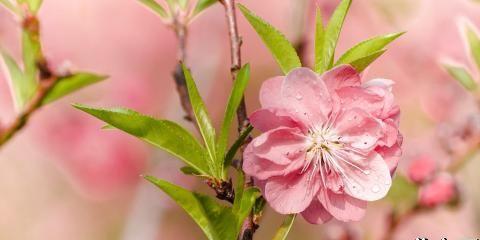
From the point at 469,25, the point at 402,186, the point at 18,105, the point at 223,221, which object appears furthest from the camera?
the point at 402,186

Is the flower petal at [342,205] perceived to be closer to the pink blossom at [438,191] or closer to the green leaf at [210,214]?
the green leaf at [210,214]

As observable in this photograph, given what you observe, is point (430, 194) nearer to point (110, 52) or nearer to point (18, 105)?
point (18, 105)

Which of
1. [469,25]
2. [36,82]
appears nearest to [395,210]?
[469,25]

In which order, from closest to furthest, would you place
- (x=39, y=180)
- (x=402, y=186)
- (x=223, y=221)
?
1. (x=223, y=221)
2. (x=402, y=186)
3. (x=39, y=180)

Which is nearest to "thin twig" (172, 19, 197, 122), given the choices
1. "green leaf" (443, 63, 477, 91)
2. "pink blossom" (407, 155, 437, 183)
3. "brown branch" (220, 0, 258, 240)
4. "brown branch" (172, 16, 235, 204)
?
"brown branch" (172, 16, 235, 204)

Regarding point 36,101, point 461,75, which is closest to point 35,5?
point 36,101

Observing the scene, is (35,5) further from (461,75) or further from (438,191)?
(438,191)

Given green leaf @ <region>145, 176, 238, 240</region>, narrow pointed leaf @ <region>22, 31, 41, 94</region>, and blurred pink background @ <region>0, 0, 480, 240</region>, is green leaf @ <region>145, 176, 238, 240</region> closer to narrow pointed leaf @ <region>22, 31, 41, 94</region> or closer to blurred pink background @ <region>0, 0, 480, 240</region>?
narrow pointed leaf @ <region>22, 31, 41, 94</region>
